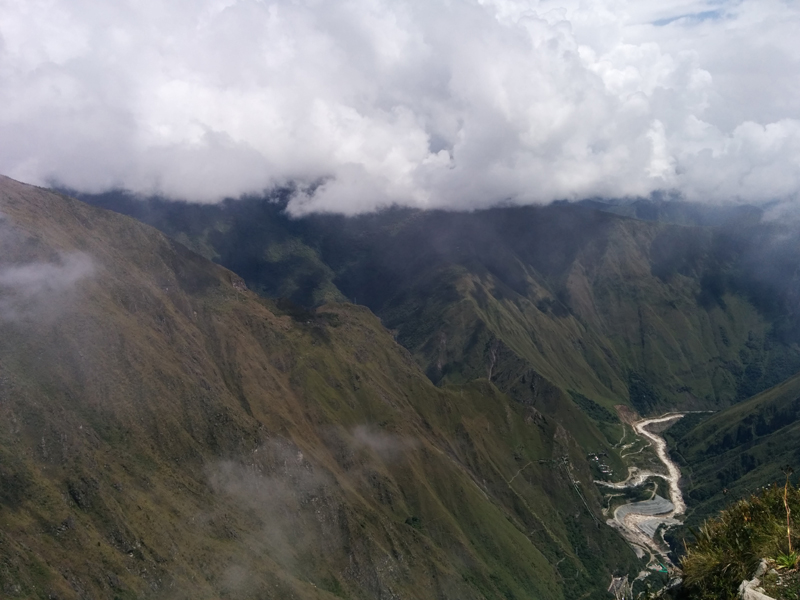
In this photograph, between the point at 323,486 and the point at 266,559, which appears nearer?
the point at 266,559


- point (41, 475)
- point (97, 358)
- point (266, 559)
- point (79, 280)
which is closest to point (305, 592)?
point (266, 559)

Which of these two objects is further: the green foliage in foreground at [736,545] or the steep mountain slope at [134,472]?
the steep mountain slope at [134,472]

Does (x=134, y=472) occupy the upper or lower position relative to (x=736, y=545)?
lower

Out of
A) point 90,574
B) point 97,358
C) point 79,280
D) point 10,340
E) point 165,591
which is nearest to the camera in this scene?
point 90,574

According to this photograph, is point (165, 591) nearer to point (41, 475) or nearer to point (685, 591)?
point (41, 475)

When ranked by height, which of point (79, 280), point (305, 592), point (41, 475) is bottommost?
point (305, 592)

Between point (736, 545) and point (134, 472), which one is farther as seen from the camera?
point (134, 472)

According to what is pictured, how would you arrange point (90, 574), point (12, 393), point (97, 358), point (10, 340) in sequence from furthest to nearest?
point (97, 358) → point (10, 340) → point (12, 393) → point (90, 574)

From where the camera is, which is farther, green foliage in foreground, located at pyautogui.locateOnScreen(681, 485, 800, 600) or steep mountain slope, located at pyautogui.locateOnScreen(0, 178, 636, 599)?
steep mountain slope, located at pyautogui.locateOnScreen(0, 178, 636, 599)
